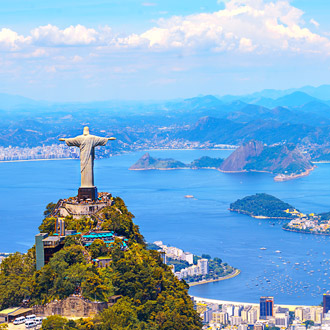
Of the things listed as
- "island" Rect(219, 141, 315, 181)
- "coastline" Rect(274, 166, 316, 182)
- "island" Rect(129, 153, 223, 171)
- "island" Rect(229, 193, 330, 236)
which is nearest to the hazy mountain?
"island" Rect(219, 141, 315, 181)

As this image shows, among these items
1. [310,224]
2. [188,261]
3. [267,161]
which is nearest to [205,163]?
[267,161]

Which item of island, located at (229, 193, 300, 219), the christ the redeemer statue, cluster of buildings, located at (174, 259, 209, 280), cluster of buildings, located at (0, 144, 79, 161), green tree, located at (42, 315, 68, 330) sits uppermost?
cluster of buildings, located at (0, 144, 79, 161)

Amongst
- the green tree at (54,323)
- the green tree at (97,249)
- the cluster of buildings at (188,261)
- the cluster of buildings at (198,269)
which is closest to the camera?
the green tree at (54,323)

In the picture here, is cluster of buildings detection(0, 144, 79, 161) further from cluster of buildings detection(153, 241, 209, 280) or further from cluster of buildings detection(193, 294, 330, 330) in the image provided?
cluster of buildings detection(193, 294, 330, 330)

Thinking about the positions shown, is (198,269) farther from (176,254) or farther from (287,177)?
(287,177)

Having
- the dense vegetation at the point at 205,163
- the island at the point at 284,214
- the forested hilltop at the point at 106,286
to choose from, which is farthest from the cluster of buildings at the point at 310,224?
the dense vegetation at the point at 205,163

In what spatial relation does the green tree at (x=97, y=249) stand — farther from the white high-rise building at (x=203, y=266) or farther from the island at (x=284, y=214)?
the island at (x=284, y=214)
